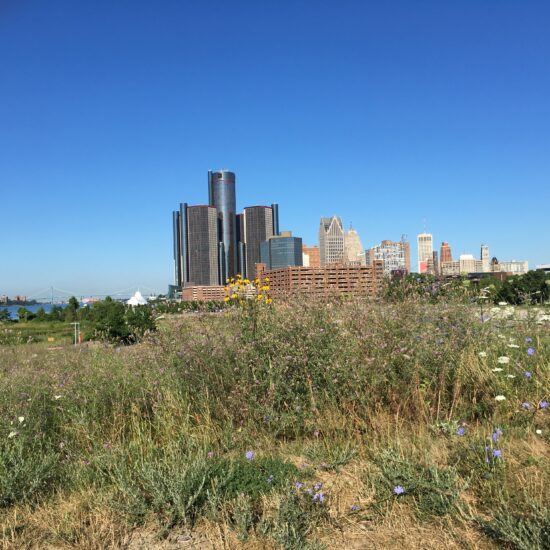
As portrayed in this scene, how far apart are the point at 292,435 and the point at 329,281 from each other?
1947 millimetres

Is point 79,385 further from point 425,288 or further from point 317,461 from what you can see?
point 425,288

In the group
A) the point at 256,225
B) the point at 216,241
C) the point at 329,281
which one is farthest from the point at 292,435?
the point at 256,225

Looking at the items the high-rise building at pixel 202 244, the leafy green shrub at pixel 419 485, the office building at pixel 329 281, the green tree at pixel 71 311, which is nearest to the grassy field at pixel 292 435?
the leafy green shrub at pixel 419 485

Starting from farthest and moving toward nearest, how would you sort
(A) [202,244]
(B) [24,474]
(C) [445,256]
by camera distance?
(A) [202,244] → (C) [445,256] → (B) [24,474]

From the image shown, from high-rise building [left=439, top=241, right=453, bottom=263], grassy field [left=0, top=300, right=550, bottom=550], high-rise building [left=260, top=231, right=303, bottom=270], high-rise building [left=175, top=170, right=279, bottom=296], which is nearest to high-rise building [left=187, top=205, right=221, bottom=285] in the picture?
high-rise building [left=175, top=170, right=279, bottom=296]

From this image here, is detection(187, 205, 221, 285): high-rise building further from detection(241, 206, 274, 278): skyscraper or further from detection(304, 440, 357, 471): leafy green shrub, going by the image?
detection(304, 440, 357, 471): leafy green shrub

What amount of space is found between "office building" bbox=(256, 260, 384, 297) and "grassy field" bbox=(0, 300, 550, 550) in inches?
18.7

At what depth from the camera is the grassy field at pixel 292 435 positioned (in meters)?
2.02

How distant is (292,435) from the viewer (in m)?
3.17

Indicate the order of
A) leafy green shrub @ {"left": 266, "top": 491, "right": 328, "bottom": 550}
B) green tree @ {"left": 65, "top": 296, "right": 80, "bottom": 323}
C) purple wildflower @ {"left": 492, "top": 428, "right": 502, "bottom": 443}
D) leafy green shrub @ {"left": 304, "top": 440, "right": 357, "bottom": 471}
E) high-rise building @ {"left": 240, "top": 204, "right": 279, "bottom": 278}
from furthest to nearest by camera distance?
high-rise building @ {"left": 240, "top": 204, "right": 279, "bottom": 278} → green tree @ {"left": 65, "top": 296, "right": 80, "bottom": 323} → leafy green shrub @ {"left": 304, "top": 440, "right": 357, "bottom": 471} → purple wildflower @ {"left": 492, "top": 428, "right": 502, "bottom": 443} → leafy green shrub @ {"left": 266, "top": 491, "right": 328, "bottom": 550}

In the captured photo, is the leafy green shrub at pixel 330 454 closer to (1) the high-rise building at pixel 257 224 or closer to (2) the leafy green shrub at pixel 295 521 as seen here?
(2) the leafy green shrub at pixel 295 521

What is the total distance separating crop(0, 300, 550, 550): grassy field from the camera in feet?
6.64

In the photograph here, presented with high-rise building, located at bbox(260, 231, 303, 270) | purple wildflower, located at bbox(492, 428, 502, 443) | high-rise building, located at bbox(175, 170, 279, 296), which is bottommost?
purple wildflower, located at bbox(492, 428, 502, 443)

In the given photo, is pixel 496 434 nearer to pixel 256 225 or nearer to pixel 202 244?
pixel 202 244
